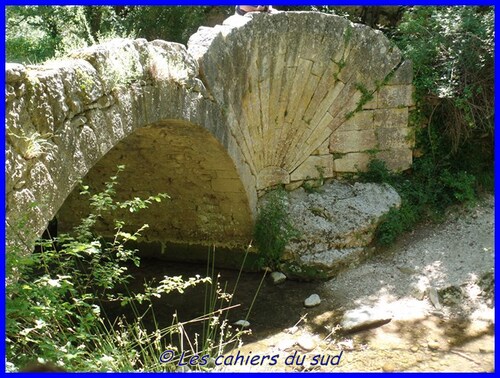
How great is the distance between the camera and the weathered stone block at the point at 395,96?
7.70 metres

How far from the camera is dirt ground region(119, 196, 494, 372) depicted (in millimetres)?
5281

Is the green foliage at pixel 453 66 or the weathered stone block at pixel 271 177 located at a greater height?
the green foliage at pixel 453 66

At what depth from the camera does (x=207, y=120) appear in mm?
5660

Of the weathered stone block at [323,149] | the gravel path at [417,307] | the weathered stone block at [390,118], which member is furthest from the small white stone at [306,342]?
the weathered stone block at [390,118]

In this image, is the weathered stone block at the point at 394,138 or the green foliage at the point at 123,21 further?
the green foliage at the point at 123,21

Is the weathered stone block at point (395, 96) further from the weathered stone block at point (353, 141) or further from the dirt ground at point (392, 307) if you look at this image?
the dirt ground at point (392, 307)

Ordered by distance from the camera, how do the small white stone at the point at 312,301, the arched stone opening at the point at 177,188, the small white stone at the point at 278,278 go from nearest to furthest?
the arched stone opening at the point at 177,188 → the small white stone at the point at 312,301 → the small white stone at the point at 278,278

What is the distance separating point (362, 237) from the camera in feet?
24.1

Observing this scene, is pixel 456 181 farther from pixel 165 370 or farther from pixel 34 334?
pixel 34 334

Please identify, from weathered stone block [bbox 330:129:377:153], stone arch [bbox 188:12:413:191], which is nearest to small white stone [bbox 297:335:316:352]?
stone arch [bbox 188:12:413:191]

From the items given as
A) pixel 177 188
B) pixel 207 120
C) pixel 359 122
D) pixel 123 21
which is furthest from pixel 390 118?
pixel 123 21

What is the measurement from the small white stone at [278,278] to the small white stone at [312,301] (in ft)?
1.79

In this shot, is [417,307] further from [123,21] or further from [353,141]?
[123,21]

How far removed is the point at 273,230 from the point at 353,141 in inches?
60.3
